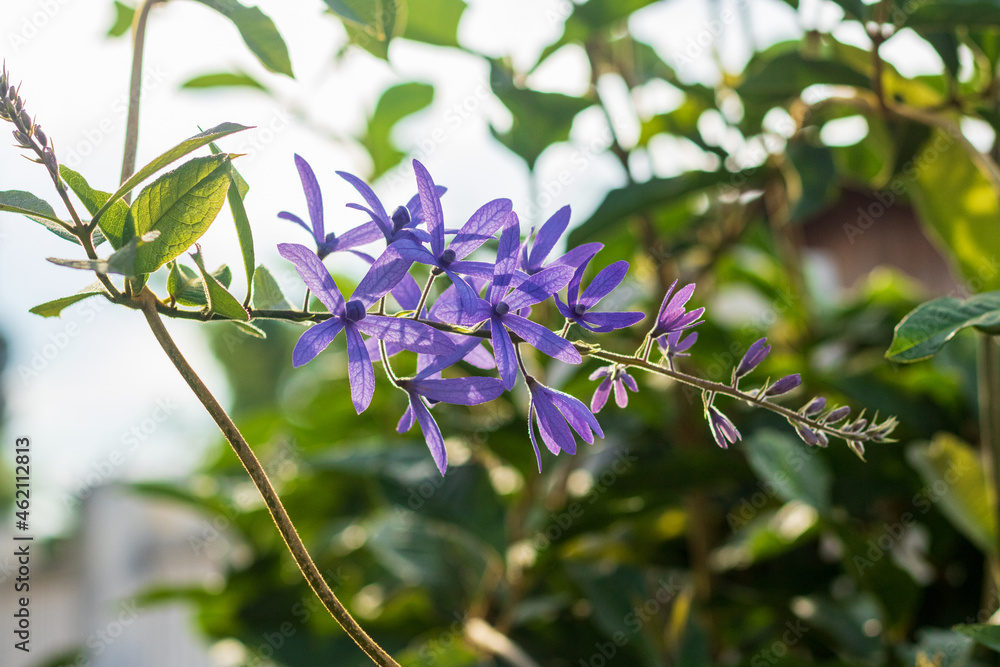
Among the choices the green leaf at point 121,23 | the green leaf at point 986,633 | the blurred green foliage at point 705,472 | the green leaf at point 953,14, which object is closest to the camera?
the green leaf at point 986,633

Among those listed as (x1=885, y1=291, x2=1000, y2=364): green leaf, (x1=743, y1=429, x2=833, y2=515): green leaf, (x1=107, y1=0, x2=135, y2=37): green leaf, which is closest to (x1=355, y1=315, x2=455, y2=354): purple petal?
(x1=885, y1=291, x2=1000, y2=364): green leaf

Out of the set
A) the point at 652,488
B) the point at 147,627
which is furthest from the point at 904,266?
the point at 147,627

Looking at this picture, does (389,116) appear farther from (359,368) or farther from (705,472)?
(359,368)

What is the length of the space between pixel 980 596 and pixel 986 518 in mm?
230

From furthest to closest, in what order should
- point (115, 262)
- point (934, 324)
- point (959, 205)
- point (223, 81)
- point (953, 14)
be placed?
point (223, 81), point (959, 205), point (953, 14), point (934, 324), point (115, 262)

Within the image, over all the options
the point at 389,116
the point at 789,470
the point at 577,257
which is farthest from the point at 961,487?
the point at 389,116

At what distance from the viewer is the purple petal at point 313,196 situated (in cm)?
27

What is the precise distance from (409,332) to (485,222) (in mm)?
48

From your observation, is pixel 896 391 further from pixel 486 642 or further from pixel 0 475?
pixel 0 475

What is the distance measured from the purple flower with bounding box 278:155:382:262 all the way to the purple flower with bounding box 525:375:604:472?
90 mm

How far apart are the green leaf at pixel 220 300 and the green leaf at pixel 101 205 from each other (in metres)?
0.03

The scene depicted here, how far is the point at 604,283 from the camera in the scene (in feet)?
0.91

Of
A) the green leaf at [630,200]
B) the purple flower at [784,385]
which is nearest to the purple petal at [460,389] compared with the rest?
the purple flower at [784,385]

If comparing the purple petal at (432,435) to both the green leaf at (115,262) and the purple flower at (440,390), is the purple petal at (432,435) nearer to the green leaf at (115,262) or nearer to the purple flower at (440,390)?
the purple flower at (440,390)
